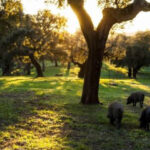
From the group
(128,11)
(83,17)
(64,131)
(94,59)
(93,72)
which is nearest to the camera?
(64,131)

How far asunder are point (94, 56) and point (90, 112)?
412 cm

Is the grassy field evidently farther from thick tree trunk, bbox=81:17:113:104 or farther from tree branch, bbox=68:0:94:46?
tree branch, bbox=68:0:94:46

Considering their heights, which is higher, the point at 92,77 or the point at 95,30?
the point at 95,30

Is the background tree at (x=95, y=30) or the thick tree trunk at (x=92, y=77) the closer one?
the background tree at (x=95, y=30)

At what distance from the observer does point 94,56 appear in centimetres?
1652

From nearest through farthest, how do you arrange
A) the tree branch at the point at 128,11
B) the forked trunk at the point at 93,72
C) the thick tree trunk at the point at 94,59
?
1. the tree branch at the point at 128,11
2. the thick tree trunk at the point at 94,59
3. the forked trunk at the point at 93,72

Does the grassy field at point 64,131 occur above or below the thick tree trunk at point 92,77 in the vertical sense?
below

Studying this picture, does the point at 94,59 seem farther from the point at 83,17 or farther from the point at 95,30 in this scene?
the point at 83,17

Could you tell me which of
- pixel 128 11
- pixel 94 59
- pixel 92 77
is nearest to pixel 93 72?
pixel 92 77

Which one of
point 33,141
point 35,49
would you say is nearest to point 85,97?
point 33,141

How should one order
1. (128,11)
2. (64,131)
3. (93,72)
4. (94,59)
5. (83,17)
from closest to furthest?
(64,131)
(128,11)
(83,17)
(94,59)
(93,72)

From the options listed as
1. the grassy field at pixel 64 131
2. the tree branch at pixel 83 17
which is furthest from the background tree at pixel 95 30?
the grassy field at pixel 64 131

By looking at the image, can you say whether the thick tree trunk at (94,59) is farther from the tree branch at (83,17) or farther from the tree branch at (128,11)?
the tree branch at (128,11)

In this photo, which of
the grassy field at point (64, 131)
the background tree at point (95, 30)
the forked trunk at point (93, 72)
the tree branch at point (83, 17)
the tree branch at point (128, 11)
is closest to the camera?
the grassy field at point (64, 131)
